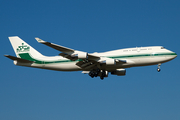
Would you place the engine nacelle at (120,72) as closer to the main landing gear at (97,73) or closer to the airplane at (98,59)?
the airplane at (98,59)

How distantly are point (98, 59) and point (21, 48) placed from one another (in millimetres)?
16284

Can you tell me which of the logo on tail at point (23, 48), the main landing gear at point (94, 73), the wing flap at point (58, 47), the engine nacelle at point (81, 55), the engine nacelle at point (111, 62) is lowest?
the main landing gear at point (94, 73)

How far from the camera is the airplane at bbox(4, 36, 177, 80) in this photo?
47.0m

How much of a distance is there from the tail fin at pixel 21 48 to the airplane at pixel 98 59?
570 millimetres

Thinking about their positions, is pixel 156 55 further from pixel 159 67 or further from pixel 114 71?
pixel 114 71

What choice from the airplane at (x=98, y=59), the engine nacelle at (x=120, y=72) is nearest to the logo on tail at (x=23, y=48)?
the airplane at (x=98, y=59)

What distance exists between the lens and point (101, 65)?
4962 centimetres

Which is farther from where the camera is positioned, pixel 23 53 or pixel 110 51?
pixel 23 53

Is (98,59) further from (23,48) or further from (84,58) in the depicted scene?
(23,48)

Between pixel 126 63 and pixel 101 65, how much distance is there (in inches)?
173

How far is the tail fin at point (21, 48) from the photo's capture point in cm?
5485

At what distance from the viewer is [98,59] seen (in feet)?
159

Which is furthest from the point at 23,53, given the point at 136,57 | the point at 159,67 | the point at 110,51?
the point at 159,67

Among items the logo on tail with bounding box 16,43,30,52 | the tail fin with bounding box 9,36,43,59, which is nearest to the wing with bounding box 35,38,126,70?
the tail fin with bounding box 9,36,43,59
